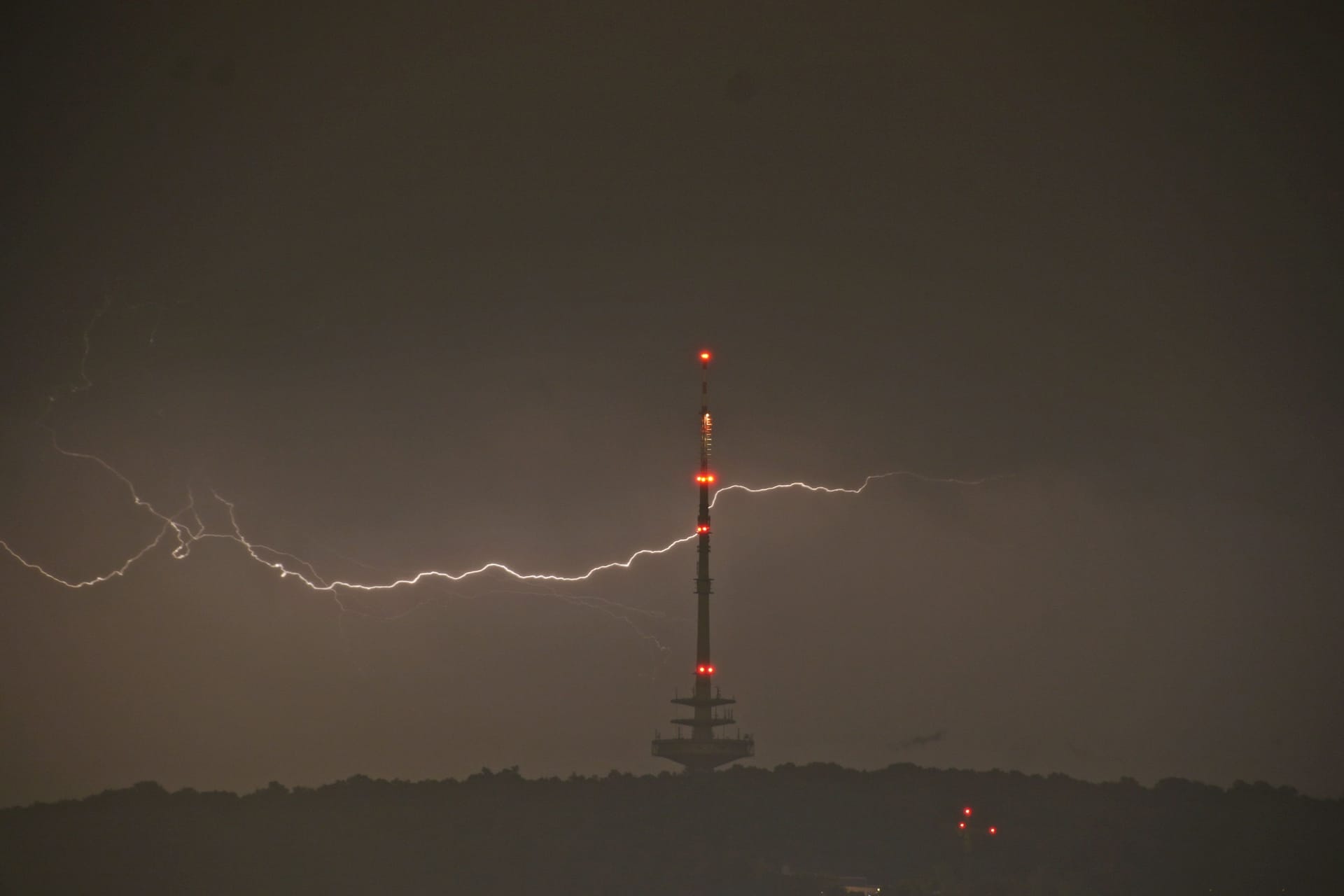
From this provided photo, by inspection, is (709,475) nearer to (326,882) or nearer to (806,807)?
(806,807)

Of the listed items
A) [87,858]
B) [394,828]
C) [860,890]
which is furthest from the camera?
[394,828]

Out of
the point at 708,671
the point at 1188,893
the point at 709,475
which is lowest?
the point at 1188,893

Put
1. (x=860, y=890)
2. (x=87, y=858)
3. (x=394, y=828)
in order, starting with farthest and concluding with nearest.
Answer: (x=394, y=828) → (x=87, y=858) → (x=860, y=890)

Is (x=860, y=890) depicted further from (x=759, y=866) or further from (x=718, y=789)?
(x=718, y=789)

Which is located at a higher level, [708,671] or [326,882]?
[708,671]

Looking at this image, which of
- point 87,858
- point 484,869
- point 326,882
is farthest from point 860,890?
point 87,858

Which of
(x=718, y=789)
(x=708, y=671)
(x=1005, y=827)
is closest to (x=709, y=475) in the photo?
(x=708, y=671)

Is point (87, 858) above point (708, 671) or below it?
below

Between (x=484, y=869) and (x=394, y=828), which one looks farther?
(x=394, y=828)

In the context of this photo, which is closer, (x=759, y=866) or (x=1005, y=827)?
(x=759, y=866)

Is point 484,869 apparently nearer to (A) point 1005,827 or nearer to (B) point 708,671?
(B) point 708,671
